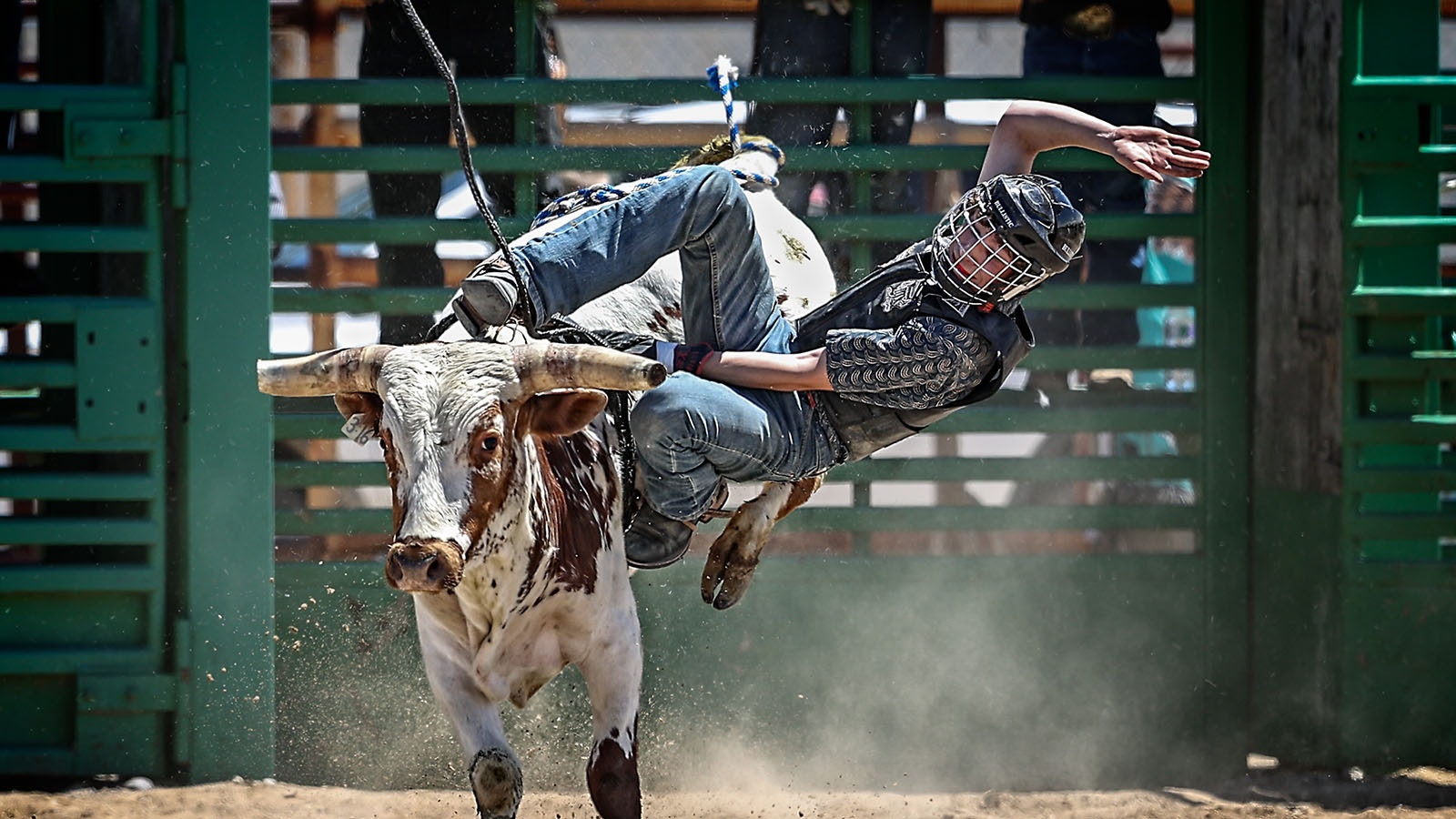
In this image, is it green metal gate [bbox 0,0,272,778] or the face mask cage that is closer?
the face mask cage

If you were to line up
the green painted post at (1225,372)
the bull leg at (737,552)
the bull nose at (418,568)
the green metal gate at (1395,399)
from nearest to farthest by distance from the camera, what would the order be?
the bull nose at (418,568), the bull leg at (737,552), the green metal gate at (1395,399), the green painted post at (1225,372)

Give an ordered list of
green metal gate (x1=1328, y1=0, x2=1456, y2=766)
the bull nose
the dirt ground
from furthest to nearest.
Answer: green metal gate (x1=1328, y1=0, x2=1456, y2=766), the dirt ground, the bull nose

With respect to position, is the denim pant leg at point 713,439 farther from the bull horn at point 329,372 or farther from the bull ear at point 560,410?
the bull horn at point 329,372

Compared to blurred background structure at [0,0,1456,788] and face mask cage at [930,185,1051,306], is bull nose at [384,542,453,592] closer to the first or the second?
face mask cage at [930,185,1051,306]

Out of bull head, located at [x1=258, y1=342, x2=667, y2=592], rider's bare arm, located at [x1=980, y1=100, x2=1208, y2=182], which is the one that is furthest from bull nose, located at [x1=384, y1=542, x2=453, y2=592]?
rider's bare arm, located at [x1=980, y1=100, x2=1208, y2=182]

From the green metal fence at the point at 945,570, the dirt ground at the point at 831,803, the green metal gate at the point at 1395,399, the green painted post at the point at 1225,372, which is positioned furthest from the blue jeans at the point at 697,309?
the green metal gate at the point at 1395,399

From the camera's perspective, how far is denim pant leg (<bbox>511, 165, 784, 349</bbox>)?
348cm

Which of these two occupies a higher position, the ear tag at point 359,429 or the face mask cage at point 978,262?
the face mask cage at point 978,262

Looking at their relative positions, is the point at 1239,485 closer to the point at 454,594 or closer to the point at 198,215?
the point at 454,594

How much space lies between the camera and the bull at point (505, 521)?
3.09 m

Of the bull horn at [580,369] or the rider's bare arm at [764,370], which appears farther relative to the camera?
the rider's bare arm at [764,370]

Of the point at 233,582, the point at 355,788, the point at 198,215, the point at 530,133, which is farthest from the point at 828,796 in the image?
the point at 198,215

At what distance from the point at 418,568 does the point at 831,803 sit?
8.43ft

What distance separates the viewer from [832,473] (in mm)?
5277
